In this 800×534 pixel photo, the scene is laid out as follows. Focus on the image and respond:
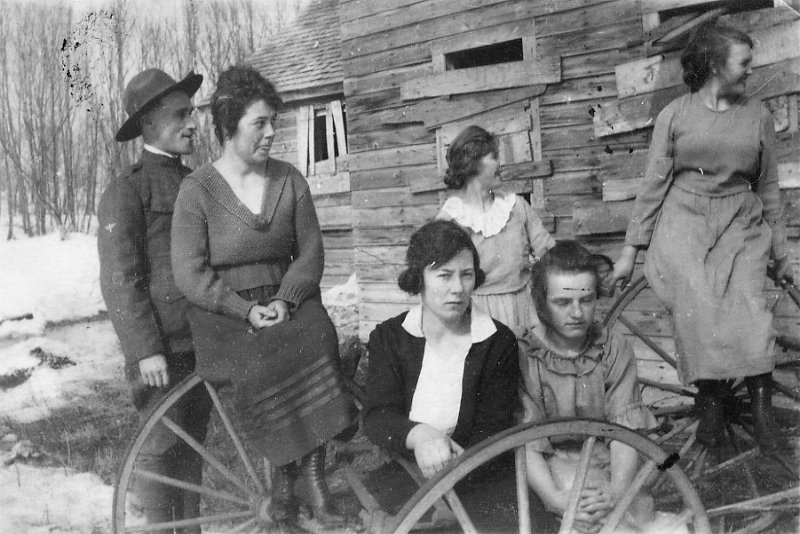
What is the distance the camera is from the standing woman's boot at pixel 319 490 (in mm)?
2225

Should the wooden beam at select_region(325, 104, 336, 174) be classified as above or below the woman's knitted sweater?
above

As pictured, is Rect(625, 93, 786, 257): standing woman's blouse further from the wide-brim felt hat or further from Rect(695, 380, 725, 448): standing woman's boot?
the wide-brim felt hat

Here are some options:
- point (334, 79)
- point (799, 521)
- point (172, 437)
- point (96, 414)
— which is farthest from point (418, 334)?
point (334, 79)

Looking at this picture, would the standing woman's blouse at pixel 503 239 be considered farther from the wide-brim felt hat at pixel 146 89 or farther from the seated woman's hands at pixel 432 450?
the seated woman's hands at pixel 432 450

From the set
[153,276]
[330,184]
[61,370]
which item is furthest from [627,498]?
[330,184]

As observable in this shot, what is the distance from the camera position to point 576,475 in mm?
1699

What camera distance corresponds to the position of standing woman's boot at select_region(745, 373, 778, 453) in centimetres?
268

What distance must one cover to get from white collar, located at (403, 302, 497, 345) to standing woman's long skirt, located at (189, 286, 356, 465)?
334 millimetres

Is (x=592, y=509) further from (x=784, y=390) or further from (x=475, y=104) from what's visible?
(x=475, y=104)

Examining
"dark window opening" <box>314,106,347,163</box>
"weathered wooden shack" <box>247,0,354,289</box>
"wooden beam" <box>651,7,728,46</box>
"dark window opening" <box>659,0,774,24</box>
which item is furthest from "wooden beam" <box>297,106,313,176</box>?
"wooden beam" <box>651,7,728,46</box>

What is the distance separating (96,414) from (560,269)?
4.47 m

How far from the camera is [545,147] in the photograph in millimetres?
5672

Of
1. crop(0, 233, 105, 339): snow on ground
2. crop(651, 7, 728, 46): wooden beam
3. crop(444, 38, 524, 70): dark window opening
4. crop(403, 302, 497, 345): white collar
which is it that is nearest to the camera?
crop(403, 302, 497, 345): white collar

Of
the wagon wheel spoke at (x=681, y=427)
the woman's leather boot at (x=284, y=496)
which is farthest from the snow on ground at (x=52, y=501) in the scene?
the wagon wheel spoke at (x=681, y=427)
